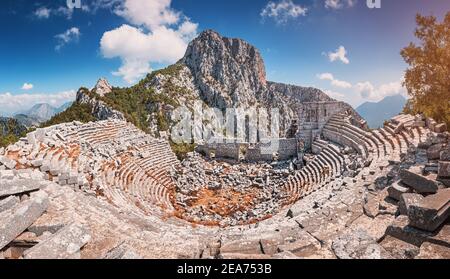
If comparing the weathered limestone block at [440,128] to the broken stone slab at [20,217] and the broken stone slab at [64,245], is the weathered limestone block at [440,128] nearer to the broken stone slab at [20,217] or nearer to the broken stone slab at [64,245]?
the broken stone slab at [64,245]

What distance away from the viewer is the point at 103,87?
2378 inches

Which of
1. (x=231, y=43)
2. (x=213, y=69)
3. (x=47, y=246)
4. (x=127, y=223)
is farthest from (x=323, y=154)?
(x=231, y=43)

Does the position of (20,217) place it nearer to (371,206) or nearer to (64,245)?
(64,245)

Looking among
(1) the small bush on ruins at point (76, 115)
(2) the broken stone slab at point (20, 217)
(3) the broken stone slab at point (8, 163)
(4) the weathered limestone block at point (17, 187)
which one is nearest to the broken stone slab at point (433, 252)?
(2) the broken stone slab at point (20, 217)

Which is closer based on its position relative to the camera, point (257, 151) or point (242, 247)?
point (242, 247)

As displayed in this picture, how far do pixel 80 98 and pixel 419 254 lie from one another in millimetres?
54810

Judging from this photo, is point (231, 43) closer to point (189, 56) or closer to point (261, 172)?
point (189, 56)

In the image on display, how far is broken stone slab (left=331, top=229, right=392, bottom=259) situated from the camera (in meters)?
5.18

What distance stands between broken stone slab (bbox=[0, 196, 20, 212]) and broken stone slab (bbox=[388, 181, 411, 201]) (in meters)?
10.3

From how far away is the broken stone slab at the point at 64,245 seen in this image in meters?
5.16

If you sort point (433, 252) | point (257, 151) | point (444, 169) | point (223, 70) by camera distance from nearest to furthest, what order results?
point (433, 252), point (444, 169), point (257, 151), point (223, 70)

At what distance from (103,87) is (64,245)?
2397 inches

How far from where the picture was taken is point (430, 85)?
12.5m

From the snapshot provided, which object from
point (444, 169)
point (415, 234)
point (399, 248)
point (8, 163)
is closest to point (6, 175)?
point (8, 163)
